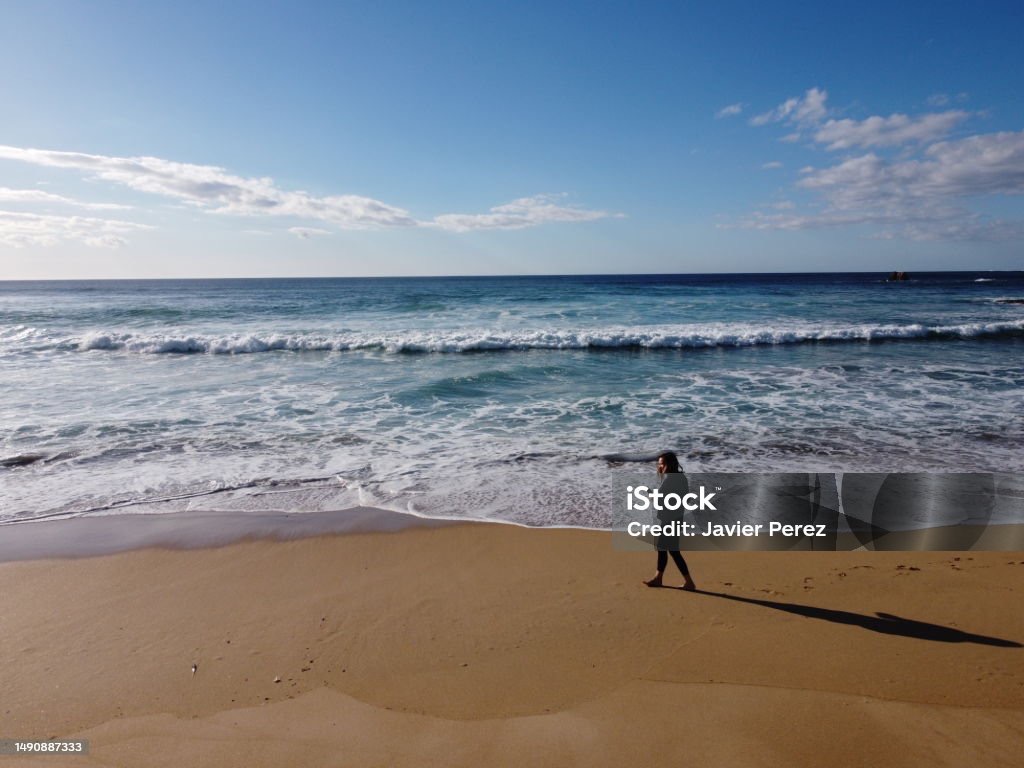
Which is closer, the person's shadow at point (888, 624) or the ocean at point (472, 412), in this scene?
the person's shadow at point (888, 624)

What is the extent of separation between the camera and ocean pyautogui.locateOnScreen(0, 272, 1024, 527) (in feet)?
25.8

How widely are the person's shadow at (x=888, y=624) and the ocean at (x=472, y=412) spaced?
2.32 meters

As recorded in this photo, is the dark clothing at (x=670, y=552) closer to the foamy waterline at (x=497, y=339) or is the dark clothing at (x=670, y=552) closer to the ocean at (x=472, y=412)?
the ocean at (x=472, y=412)

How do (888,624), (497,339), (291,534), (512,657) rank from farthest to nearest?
1. (497,339)
2. (291,534)
3. (888,624)
4. (512,657)

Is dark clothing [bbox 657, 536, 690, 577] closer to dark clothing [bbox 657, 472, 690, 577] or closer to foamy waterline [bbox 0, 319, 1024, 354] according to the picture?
dark clothing [bbox 657, 472, 690, 577]

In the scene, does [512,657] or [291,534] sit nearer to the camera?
[512,657]

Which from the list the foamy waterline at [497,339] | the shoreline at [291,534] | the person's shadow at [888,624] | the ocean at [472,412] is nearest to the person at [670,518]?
the person's shadow at [888,624]

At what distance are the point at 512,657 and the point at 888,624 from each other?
120 inches

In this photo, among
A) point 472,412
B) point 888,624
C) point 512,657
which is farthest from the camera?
point 472,412

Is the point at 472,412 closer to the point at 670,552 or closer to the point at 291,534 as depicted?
the point at 291,534

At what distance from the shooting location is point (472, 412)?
11.8 m

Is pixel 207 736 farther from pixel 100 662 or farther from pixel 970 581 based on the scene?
pixel 970 581

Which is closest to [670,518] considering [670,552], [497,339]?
[670,552]

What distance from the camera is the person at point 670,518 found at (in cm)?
499
